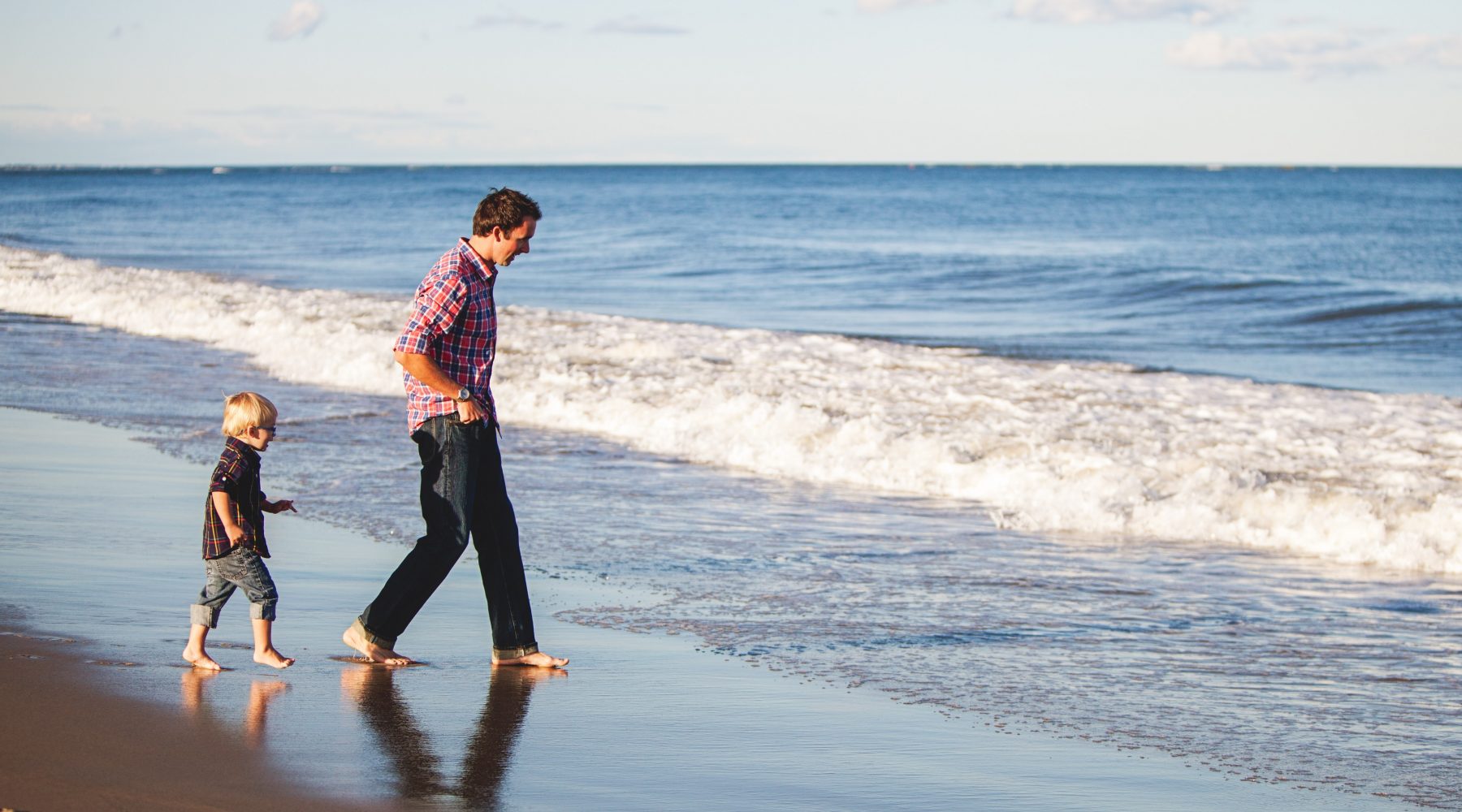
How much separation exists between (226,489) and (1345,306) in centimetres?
2435

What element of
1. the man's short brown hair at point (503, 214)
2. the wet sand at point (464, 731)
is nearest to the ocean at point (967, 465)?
the wet sand at point (464, 731)

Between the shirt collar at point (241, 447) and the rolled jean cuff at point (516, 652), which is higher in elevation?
the shirt collar at point (241, 447)

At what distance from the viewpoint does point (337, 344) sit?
16.4 metres

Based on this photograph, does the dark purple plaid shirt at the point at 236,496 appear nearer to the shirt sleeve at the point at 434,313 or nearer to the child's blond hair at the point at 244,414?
the child's blond hair at the point at 244,414

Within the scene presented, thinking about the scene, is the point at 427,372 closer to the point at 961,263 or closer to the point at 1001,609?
the point at 1001,609

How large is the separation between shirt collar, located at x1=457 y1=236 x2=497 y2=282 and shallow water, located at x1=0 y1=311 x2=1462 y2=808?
1745mm

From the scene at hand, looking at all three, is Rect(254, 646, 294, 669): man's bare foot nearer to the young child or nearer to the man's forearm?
the young child

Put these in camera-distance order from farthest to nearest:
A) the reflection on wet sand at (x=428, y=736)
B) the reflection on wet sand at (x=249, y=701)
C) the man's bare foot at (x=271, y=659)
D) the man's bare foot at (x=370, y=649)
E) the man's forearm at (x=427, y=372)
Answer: the man's bare foot at (x=370, y=649)
the man's bare foot at (x=271, y=659)
the man's forearm at (x=427, y=372)
the reflection on wet sand at (x=249, y=701)
the reflection on wet sand at (x=428, y=736)

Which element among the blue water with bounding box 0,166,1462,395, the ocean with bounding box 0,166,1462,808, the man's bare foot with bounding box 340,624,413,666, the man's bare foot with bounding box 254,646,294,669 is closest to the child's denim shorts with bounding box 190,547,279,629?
the man's bare foot with bounding box 254,646,294,669

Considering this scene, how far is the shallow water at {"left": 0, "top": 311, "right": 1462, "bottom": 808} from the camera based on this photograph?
16.1 ft

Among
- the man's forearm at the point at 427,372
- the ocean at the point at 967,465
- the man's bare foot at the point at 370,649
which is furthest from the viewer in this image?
the ocean at the point at 967,465

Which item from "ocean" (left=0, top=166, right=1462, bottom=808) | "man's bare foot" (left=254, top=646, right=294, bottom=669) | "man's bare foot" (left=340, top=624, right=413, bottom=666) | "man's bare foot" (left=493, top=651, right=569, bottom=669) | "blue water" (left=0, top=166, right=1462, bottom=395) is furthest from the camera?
"blue water" (left=0, top=166, right=1462, bottom=395)

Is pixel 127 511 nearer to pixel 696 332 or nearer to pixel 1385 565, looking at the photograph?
pixel 1385 565

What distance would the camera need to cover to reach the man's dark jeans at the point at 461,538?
486cm
